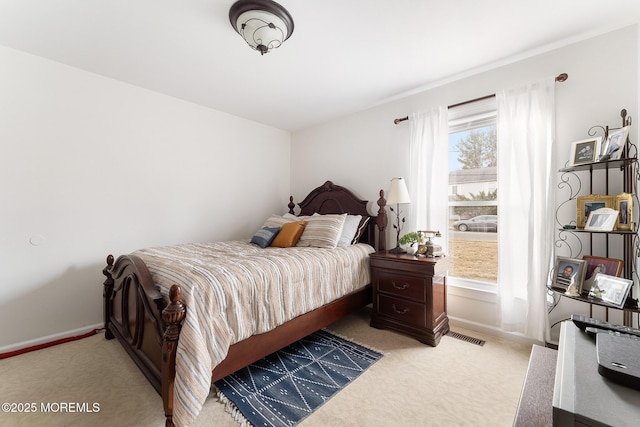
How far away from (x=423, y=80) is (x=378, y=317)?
2.44 metres

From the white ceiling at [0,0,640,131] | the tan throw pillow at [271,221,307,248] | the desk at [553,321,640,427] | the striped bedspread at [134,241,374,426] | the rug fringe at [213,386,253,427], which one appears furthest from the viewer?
the tan throw pillow at [271,221,307,248]

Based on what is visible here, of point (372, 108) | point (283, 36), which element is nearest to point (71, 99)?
point (283, 36)

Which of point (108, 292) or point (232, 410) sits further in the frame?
point (108, 292)

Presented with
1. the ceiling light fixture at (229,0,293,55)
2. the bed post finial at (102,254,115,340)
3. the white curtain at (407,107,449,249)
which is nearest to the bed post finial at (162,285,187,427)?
the bed post finial at (102,254,115,340)

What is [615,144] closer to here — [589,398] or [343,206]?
[589,398]

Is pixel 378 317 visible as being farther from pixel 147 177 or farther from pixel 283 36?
Answer: pixel 147 177

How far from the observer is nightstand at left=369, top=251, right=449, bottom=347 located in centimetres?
229

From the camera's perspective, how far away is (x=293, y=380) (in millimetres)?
1813

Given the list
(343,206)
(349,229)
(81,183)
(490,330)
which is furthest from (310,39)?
(490,330)

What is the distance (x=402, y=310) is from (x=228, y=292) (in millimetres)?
1625

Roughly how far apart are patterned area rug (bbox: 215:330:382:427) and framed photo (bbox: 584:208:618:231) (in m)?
1.75

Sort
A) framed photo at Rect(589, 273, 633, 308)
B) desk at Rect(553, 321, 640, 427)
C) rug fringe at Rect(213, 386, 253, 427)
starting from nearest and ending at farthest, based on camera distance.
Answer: desk at Rect(553, 321, 640, 427)
rug fringe at Rect(213, 386, 253, 427)
framed photo at Rect(589, 273, 633, 308)

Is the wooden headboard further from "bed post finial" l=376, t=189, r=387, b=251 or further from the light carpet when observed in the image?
the light carpet

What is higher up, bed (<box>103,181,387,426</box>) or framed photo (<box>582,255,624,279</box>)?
framed photo (<box>582,255,624,279</box>)
